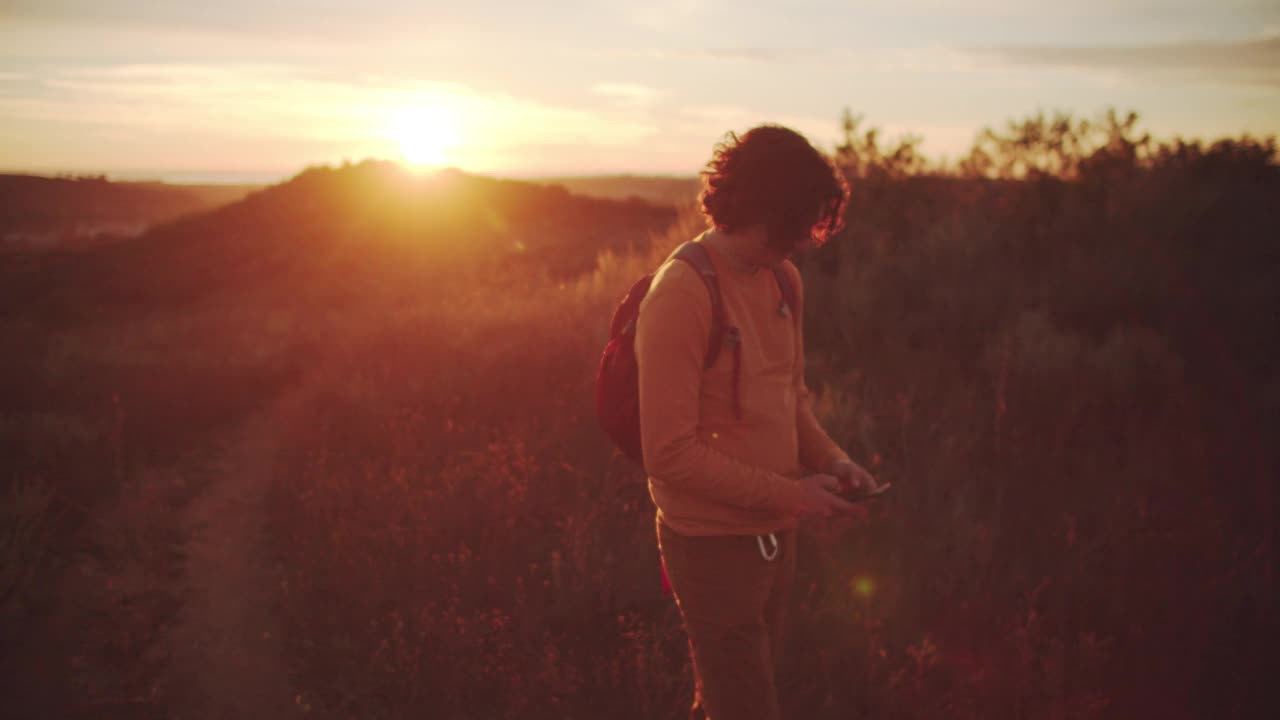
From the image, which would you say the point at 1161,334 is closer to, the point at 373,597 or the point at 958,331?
the point at 958,331

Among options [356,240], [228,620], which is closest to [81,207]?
[356,240]

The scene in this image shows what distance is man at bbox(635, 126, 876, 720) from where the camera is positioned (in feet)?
5.32

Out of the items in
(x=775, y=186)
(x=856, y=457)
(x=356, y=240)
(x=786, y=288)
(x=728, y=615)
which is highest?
(x=356, y=240)

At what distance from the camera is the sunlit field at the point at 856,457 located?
322cm

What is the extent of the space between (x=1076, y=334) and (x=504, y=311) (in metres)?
6.25

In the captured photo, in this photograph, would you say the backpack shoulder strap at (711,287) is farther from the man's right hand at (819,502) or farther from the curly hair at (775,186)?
the man's right hand at (819,502)

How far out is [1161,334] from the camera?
6062 millimetres

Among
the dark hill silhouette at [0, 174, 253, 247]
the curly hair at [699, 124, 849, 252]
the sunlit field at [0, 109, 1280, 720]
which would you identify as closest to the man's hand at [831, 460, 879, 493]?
the curly hair at [699, 124, 849, 252]

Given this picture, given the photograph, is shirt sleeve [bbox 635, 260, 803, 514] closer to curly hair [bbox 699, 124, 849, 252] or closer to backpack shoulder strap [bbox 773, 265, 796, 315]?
curly hair [bbox 699, 124, 849, 252]

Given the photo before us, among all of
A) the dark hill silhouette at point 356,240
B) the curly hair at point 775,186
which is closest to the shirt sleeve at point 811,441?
the curly hair at point 775,186

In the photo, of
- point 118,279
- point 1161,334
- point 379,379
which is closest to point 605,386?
point 379,379

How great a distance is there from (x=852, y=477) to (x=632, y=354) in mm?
792

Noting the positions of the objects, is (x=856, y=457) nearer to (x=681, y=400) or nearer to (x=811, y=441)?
(x=811, y=441)

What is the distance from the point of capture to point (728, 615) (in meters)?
1.85
